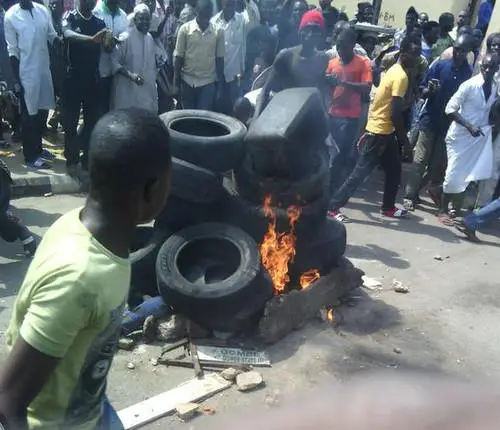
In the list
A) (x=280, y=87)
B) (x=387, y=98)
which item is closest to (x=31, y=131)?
(x=280, y=87)

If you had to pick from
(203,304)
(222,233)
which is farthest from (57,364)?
(222,233)

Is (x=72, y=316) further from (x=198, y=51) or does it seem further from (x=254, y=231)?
(x=198, y=51)

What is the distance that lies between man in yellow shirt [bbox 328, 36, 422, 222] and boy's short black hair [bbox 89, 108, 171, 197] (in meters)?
5.95

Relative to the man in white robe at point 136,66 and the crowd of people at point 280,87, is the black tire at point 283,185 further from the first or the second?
the man in white robe at point 136,66

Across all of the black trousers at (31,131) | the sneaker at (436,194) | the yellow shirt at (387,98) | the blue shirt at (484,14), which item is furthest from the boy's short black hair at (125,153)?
the blue shirt at (484,14)

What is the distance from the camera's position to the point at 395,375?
136 cm

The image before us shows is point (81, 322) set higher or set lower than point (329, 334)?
higher

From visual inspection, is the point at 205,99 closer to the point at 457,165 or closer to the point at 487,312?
the point at 457,165

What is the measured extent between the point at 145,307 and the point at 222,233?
0.88 metres

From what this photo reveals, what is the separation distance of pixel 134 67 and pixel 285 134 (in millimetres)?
3652

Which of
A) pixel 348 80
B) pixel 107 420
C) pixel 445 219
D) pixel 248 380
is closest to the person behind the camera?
pixel 107 420

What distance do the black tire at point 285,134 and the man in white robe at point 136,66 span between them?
9.95ft

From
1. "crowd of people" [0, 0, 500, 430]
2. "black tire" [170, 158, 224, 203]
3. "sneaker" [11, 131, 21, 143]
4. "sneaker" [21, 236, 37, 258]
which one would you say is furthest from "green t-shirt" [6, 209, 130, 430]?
"sneaker" [11, 131, 21, 143]

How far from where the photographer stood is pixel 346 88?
7.78 meters
